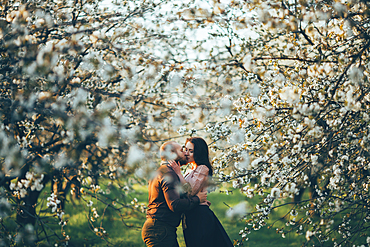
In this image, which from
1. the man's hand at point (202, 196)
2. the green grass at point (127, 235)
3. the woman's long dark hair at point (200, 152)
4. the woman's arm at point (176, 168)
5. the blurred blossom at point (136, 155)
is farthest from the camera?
the green grass at point (127, 235)

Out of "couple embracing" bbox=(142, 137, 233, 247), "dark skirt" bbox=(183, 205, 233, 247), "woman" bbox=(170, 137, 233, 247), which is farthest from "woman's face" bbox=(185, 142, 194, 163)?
"dark skirt" bbox=(183, 205, 233, 247)

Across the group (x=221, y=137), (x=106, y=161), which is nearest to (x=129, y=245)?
(x=106, y=161)

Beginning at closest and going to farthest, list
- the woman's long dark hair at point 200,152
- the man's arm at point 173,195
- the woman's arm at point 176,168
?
the man's arm at point 173,195 → the woman's arm at point 176,168 → the woman's long dark hair at point 200,152

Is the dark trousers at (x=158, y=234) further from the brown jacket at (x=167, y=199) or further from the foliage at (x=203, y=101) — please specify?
the foliage at (x=203, y=101)

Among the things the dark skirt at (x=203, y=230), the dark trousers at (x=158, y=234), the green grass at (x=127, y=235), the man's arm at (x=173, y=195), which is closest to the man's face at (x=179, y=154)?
the man's arm at (x=173, y=195)

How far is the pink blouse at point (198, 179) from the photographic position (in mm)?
3002

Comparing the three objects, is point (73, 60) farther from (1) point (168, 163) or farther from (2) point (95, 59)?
(1) point (168, 163)

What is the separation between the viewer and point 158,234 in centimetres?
280

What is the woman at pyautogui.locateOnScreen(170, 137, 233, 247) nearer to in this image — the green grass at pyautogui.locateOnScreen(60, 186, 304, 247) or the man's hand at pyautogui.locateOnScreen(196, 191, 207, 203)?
the man's hand at pyautogui.locateOnScreen(196, 191, 207, 203)

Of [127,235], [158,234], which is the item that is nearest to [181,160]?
[158,234]

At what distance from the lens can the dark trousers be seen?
9.19 feet

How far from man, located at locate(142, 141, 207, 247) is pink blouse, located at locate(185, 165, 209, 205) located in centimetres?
10

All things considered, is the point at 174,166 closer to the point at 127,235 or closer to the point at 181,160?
the point at 181,160

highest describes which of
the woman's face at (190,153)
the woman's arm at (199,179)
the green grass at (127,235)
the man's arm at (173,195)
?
the green grass at (127,235)
